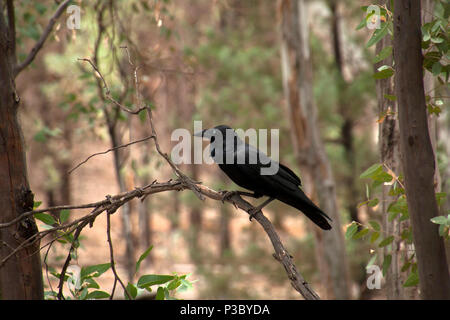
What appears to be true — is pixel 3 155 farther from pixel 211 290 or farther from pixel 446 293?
pixel 211 290

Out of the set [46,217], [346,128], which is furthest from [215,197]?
[346,128]

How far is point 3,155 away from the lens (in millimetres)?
2125

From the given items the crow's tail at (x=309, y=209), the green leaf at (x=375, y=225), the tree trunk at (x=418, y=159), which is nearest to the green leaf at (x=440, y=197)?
the green leaf at (x=375, y=225)

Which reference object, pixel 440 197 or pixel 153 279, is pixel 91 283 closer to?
pixel 153 279

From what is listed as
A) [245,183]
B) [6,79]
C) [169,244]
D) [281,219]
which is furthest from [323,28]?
[6,79]

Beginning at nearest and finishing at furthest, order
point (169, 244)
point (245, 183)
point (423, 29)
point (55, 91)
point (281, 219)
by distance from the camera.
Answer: point (423, 29)
point (245, 183)
point (281, 219)
point (55, 91)
point (169, 244)

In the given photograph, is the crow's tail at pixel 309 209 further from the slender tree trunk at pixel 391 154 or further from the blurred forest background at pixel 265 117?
the blurred forest background at pixel 265 117

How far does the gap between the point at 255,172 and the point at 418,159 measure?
1217 mm

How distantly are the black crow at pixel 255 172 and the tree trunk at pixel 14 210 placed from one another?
983 millimetres

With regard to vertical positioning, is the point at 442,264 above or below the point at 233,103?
below

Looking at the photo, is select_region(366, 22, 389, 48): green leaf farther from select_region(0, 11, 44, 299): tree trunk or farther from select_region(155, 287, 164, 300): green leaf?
select_region(0, 11, 44, 299): tree trunk

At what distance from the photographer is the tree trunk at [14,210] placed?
2.11m

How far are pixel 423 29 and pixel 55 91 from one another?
34.2 feet

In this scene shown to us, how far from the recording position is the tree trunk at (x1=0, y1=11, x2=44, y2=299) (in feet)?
6.93
